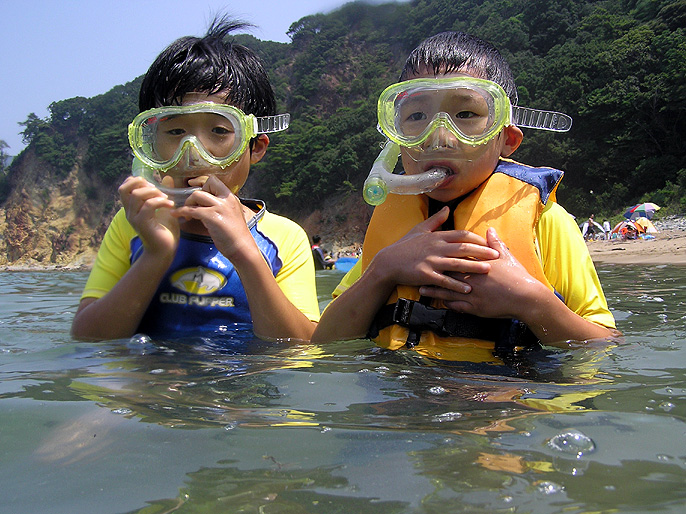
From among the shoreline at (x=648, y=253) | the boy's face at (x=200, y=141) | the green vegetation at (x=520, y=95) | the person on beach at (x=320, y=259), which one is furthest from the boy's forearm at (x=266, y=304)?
the person on beach at (x=320, y=259)

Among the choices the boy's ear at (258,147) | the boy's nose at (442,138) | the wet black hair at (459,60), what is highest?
the wet black hair at (459,60)

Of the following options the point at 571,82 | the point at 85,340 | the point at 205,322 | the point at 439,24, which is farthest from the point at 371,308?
the point at 439,24

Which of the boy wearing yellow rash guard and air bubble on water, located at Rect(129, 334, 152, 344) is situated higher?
the boy wearing yellow rash guard

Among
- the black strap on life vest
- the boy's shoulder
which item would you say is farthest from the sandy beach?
the black strap on life vest

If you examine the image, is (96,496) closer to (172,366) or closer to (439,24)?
(172,366)

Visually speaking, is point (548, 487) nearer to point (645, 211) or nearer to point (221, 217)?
point (221, 217)

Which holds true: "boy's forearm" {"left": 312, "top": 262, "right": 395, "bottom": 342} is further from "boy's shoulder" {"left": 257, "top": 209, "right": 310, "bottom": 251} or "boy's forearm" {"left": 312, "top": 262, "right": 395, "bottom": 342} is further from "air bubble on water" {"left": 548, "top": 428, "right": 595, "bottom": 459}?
"air bubble on water" {"left": 548, "top": 428, "right": 595, "bottom": 459}

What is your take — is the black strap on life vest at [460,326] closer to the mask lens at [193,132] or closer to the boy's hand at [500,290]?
the boy's hand at [500,290]

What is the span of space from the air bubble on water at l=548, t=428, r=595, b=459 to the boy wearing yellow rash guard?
787 millimetres

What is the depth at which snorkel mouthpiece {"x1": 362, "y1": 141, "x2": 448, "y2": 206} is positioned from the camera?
2.11m

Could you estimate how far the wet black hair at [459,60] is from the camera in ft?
7.29

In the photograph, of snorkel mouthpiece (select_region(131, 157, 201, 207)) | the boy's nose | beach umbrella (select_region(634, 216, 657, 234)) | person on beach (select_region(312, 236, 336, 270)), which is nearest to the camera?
the boy's nose

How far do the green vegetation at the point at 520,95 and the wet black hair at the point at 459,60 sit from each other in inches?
181

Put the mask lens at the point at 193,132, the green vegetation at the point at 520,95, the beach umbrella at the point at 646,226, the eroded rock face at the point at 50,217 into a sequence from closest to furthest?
the mask lens at the point at 193,132, the beach umbrella at the point at 646,226, the green vegetation at the point at 520,95, the eroded rock face at the point at 50,217
